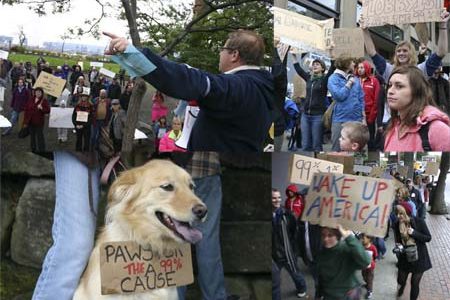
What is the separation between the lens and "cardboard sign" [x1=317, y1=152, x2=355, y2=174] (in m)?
2.14

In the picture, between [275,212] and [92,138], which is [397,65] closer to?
[275,212]

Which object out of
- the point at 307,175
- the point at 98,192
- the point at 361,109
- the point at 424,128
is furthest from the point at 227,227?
the point at 424,128

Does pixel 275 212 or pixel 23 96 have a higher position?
pixel 23 96

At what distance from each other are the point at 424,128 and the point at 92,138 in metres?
1.33

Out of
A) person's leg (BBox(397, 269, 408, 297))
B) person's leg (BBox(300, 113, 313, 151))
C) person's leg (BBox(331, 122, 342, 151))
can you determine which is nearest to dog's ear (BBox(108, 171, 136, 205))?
person's leg (BBox(300, 113, 313, 151))

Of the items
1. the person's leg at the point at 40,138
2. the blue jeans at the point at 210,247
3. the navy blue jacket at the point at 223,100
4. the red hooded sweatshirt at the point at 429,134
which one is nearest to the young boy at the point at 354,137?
the red hooded sweatshirt at the point at 429,134

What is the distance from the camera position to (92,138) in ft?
6.73

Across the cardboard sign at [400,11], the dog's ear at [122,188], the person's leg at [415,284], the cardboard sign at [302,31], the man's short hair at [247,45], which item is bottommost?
the person's leg at [415,284]

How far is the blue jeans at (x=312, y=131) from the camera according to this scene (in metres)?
2.10

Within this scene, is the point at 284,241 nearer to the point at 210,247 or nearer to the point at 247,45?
the point at 210,247

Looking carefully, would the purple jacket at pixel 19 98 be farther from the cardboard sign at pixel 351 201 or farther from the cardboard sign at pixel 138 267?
the cardboard sign at pixel 351 201

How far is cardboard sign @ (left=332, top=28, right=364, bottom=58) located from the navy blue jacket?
1.04 feet

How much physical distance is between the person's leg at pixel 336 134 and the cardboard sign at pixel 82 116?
1.00 m

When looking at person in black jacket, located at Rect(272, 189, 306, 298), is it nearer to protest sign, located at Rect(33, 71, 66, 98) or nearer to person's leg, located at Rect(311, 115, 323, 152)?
person's leg, located at Rect(311, 115, 323, 152)
